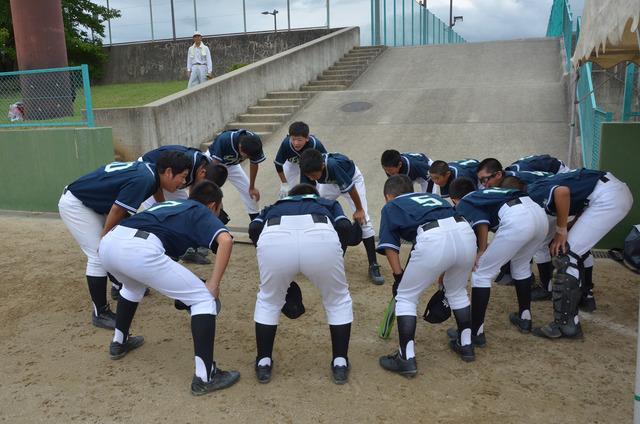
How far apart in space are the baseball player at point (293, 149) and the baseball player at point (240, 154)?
0.24m

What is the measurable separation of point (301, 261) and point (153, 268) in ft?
3.05

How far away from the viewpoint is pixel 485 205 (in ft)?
12.6

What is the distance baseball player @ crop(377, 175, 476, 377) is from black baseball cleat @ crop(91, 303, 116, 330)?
228 centimetres

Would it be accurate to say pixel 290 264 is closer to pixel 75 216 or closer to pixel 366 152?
pixel 75 216

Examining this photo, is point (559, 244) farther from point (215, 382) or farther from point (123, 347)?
point (123, 347)

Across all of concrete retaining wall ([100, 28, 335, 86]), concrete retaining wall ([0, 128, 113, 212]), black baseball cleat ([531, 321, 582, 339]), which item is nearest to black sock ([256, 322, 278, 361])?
black baseball cleat ([531, 321, 582, 339])

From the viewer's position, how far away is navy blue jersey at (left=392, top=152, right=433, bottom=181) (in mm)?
5348

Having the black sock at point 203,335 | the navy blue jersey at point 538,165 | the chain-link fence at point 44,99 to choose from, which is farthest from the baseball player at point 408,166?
the chain-link fence at point 44,99

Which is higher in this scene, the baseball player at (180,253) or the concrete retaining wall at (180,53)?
the concrete retaining wall at (180,53)

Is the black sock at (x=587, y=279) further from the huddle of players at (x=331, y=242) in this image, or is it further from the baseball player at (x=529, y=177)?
the huddle of players at (x=331, y=242)

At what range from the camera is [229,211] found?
7.96 m

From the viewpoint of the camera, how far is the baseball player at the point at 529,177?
173 inches

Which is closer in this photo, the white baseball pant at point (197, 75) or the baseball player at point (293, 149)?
the baseball player at point (293, 149)

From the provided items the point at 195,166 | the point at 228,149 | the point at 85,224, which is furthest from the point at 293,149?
the point at 85,224
